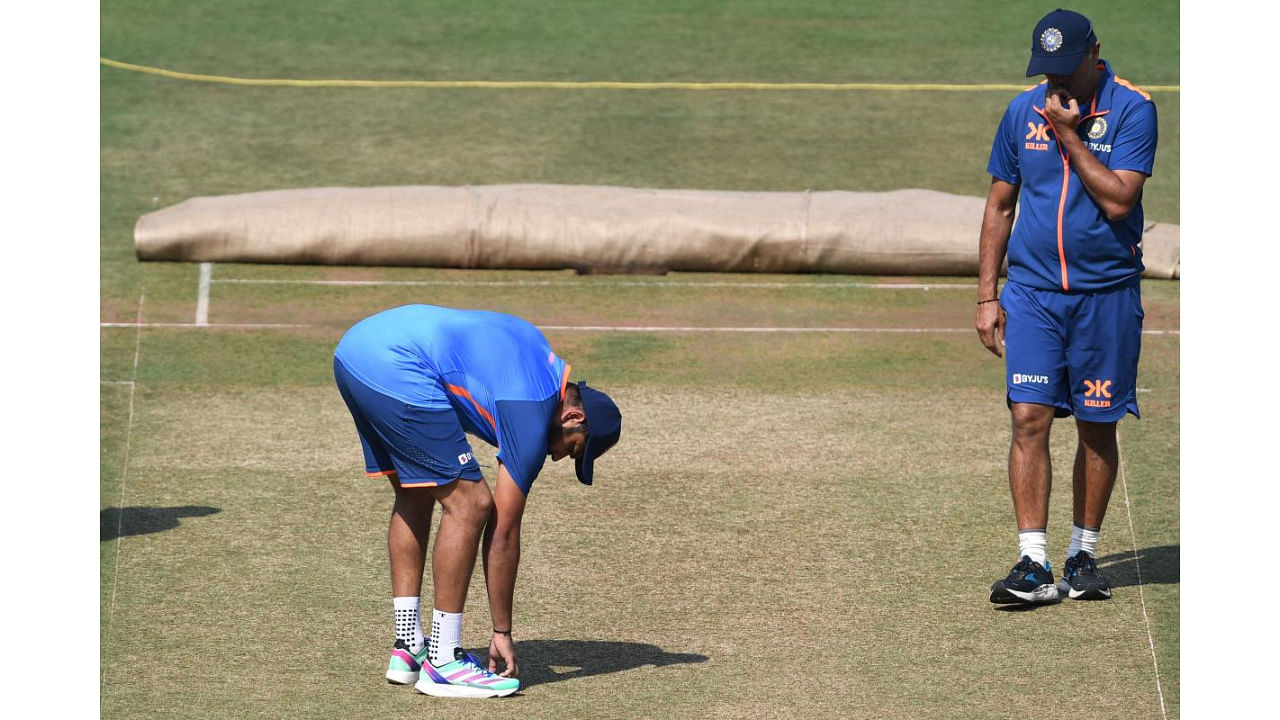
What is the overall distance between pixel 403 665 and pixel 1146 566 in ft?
10.1

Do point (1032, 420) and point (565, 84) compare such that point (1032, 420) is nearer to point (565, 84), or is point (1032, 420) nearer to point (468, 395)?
point (468, 395)

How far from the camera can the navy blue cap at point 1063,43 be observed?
6879mm

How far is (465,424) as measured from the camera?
20.8 feet

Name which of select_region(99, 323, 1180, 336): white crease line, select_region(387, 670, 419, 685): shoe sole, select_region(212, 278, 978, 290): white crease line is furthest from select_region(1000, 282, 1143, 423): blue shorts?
select_region(212, 278, 978, 290): white crease line

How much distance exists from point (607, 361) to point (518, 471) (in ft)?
13.7

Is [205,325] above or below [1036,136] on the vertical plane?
below

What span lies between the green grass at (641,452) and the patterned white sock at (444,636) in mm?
152

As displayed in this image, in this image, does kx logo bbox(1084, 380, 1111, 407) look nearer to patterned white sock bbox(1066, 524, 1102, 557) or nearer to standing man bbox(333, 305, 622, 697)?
patterned white sock bbox(1066, 524, 1102, 557)

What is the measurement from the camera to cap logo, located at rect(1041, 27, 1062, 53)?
689cm

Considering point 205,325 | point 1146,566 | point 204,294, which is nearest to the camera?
point 1146,566

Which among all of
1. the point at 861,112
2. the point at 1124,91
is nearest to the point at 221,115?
the point at 861,112

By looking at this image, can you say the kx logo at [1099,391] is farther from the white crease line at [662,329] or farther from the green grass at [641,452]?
the white crease line at [662,329]

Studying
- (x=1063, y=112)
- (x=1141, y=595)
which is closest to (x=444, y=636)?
(x=1141, y=595)

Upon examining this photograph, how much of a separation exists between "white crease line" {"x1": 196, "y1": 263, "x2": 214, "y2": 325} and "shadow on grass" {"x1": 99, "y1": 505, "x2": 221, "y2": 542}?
9.27 ft
